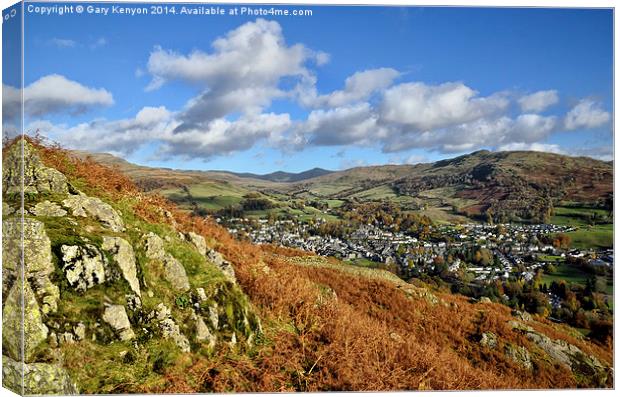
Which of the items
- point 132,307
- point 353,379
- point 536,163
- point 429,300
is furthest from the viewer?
point 429,300

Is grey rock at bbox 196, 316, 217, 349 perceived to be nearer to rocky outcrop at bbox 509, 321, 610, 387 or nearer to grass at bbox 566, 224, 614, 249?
rocky outcrop at bbox 509, 321, 610, 387

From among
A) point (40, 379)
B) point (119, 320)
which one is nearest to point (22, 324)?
point (40, 379)

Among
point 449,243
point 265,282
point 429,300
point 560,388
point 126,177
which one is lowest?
point 560,388

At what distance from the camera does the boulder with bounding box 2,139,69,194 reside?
285 inches

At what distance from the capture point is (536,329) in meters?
8.74

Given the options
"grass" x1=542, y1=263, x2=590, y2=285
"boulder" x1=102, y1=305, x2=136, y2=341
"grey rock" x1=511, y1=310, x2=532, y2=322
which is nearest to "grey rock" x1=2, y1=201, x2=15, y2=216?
"boulder" x1=102, y1=305, x2=136, y2=341

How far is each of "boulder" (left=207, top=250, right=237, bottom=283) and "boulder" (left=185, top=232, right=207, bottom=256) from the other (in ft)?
0.44

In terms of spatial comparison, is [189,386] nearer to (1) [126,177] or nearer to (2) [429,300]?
(1) [126,177]

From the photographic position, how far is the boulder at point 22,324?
20.8 ft

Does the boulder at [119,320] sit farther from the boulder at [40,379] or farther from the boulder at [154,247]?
the boulder at [154,247]

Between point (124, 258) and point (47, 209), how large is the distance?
1507 millimetres

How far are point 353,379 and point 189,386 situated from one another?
2.47 m

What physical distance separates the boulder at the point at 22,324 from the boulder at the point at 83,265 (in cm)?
63

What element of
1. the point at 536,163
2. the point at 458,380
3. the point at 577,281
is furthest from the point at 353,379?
the point at 536,163
